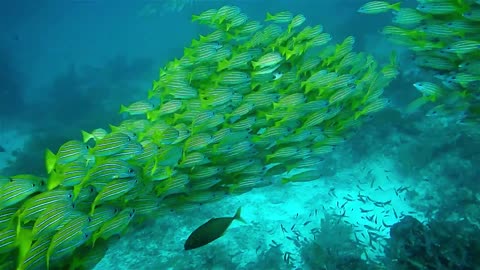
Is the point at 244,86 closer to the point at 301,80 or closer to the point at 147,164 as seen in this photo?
the point at 301,80

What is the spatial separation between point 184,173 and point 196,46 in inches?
96.3

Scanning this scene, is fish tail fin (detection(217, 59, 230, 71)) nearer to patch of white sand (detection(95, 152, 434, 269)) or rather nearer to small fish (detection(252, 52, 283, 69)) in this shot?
small fish (detection(252, 52, 283, 69))

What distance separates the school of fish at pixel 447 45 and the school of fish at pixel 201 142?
65 centimetres

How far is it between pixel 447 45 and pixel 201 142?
4392 mm

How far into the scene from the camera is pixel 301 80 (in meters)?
6.43

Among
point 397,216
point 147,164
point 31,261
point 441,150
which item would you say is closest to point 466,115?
point 397,216

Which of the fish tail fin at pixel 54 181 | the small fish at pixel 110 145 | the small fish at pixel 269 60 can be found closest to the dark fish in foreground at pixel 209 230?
the small fish at pixel 110 145

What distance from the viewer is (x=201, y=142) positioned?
4.89 m

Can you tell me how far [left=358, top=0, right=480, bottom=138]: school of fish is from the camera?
5.34 metres

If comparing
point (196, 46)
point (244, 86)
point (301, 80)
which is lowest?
point (301, 80)

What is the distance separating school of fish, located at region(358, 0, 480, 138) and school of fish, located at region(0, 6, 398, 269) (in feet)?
2.14

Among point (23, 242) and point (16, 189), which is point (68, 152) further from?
point (23, 242)

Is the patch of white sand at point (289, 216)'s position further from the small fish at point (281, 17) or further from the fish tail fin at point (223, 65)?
the small fish at point (281, 17)

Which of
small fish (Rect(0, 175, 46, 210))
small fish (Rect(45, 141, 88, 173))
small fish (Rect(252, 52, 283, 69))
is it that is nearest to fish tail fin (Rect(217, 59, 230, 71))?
small fish (Rect(252, 52, 283, 69))
